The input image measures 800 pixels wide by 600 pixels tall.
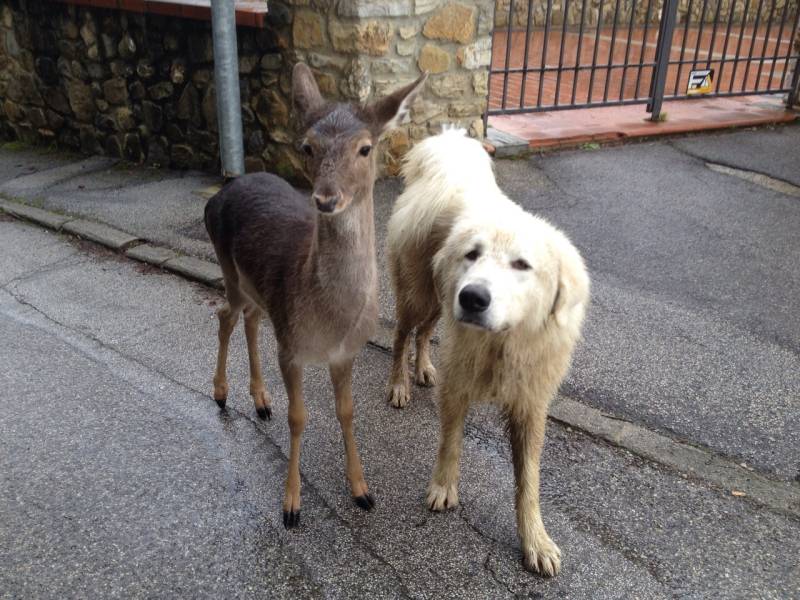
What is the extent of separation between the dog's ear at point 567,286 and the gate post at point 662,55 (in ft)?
21.6

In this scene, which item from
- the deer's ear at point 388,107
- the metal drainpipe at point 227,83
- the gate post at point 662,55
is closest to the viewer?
the deer's ear at point 388,107

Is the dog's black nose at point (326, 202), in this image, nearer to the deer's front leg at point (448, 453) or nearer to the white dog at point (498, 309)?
the white dog at point (498, 309)

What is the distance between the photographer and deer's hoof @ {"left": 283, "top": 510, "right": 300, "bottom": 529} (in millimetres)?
3031

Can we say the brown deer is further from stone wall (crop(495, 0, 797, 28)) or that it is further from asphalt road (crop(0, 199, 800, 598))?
stone wall (crop(495, 0, 797, 28))

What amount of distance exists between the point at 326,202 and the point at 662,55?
7212 millimetres

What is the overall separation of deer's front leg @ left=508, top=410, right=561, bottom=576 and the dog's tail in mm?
1034

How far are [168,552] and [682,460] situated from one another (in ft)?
7.93

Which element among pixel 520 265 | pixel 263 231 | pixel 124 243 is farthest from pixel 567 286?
pixel 124 243

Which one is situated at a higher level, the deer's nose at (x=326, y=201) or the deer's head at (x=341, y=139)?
the deer's head at (x=341, y=139)

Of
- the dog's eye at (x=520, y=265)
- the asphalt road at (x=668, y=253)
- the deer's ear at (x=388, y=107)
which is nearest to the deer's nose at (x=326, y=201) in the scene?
the deer's ear at (x=388, y=107)

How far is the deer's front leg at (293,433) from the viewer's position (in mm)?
3018

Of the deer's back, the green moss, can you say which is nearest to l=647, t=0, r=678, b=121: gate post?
the deer's back

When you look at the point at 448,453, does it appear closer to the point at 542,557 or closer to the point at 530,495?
the point at 530,495

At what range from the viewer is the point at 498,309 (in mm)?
2486
